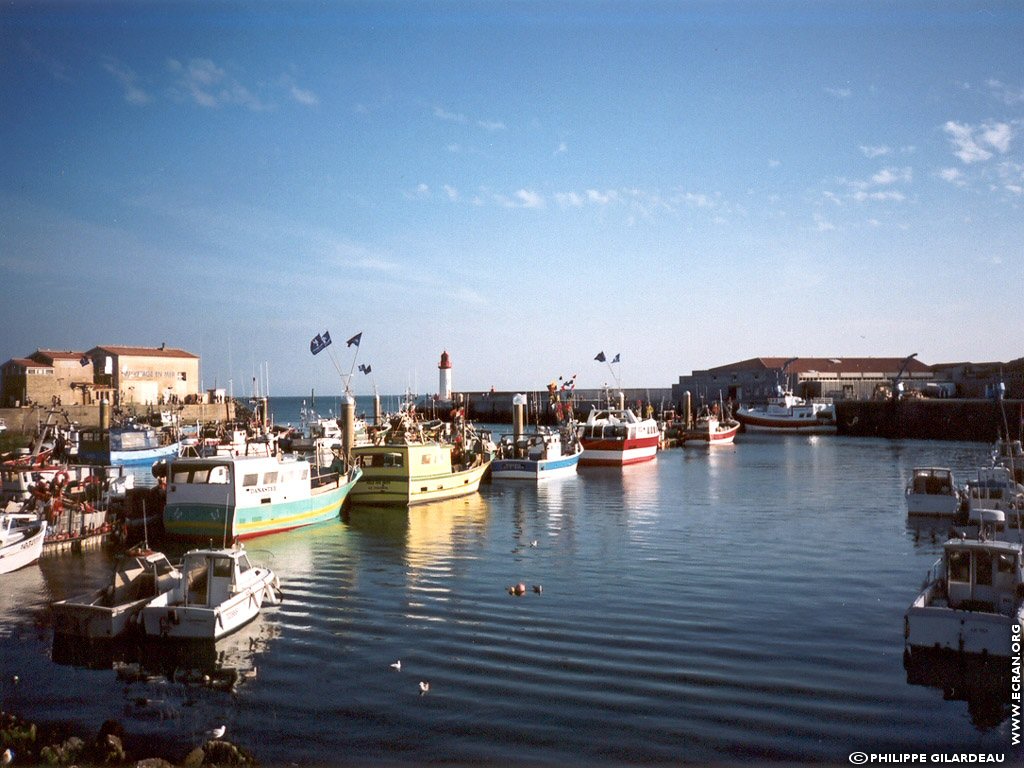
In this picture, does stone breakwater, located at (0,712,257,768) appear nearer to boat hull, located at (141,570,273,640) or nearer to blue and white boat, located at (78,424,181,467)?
boat hull, located at (141,570,273,640)

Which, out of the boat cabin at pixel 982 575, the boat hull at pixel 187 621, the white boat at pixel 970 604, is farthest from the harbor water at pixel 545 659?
the boat cabin at pixel 982 575

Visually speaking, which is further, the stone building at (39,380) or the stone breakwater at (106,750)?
the stone building at (39,380)

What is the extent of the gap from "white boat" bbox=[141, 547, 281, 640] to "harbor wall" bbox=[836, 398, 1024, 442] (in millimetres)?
75555

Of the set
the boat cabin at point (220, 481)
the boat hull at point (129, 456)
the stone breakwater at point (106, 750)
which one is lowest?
the stone breakwater at point (106, 750)

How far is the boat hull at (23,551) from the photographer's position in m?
23.5

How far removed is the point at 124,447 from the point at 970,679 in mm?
57709

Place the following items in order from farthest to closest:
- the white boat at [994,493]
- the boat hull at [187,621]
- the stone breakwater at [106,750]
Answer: the white boat at [994,493] → the boat hull at [187,621] → the stone breakwater at [106,750]

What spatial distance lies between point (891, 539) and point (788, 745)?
19.3 metres

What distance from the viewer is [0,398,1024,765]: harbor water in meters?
12.5

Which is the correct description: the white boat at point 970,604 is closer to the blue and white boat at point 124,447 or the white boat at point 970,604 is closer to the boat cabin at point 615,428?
the boat cabin at point 615,428

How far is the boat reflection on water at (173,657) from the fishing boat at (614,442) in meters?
44.6

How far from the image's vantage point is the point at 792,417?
99750 mm

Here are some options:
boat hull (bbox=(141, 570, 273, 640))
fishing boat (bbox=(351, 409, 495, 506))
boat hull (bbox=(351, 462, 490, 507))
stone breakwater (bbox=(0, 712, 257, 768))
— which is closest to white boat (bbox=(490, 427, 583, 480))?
fishing boat (bbox=(351, 409, 495, 506))

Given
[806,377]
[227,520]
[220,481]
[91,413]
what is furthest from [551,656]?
[806,377]
